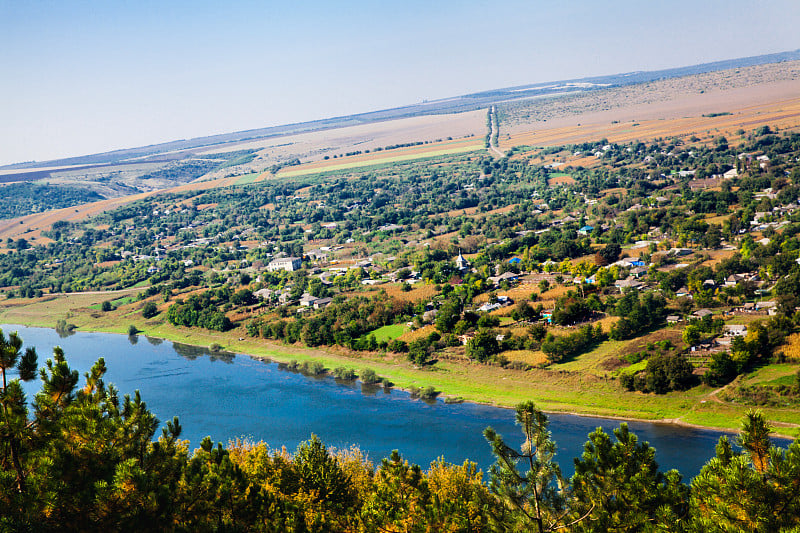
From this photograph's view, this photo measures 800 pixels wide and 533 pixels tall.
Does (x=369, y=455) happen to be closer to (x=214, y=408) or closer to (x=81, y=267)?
(x=214, y=408)

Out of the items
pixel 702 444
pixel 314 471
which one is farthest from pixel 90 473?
pixel 702 444

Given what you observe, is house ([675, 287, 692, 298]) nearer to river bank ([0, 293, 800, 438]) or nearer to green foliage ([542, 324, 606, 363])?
green foliage ([542, 324, 606, 363])

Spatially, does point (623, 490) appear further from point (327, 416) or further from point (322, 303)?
point (322, 303)

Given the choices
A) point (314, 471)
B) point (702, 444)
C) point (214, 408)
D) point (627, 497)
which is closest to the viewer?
point (627, 497)

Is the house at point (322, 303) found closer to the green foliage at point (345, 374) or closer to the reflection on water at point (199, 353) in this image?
the reflection on water at point (199, 353)

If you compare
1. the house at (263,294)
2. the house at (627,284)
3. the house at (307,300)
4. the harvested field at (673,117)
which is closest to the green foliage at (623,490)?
the house at (627,284)

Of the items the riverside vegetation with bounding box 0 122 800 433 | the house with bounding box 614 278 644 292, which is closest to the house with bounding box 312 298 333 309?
the riverside vegetation with bounding box 0 122 800 433
